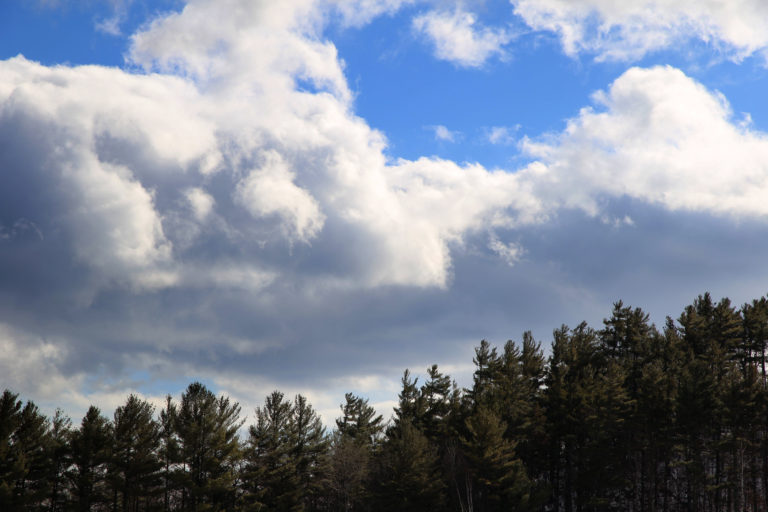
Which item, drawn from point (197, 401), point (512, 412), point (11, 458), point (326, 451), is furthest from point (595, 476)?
point (11, 458)

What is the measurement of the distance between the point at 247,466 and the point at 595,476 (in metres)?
35.2

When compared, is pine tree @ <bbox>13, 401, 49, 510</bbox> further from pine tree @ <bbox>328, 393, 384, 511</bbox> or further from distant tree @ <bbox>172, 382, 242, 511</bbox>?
pine tree @ <bbox>328, 393, 384, 511</bbox>

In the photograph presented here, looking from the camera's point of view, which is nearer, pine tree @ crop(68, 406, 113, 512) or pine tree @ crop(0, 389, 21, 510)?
pine tree @ crop(0, 389, 21, 510)

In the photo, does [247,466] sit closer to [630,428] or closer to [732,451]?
[630,428]

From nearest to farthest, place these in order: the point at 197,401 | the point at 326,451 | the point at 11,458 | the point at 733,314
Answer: the point at 11,458 → the point at 197,401 → the point at 326,451 → the point at 733,314

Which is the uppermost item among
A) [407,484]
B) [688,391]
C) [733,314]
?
[733,314]

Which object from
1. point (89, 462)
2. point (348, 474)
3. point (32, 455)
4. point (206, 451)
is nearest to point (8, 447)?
point (32, 455)

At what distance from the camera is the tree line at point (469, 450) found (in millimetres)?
59375

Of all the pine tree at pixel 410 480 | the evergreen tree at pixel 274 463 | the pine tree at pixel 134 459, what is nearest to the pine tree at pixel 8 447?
the pine tree at pixel 134 459

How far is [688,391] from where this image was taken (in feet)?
196

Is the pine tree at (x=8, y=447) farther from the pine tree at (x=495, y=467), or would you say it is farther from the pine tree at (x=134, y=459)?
the pine tree at (x=495, y=467)

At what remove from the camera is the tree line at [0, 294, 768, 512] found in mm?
59375

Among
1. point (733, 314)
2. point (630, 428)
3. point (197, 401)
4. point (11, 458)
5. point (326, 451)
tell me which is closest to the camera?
point (11, 458)

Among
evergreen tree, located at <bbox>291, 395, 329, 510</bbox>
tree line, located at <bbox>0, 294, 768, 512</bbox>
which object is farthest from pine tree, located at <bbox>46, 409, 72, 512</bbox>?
evergreen tree, located at <bbox>291, 395, 329, 510</bbox>
